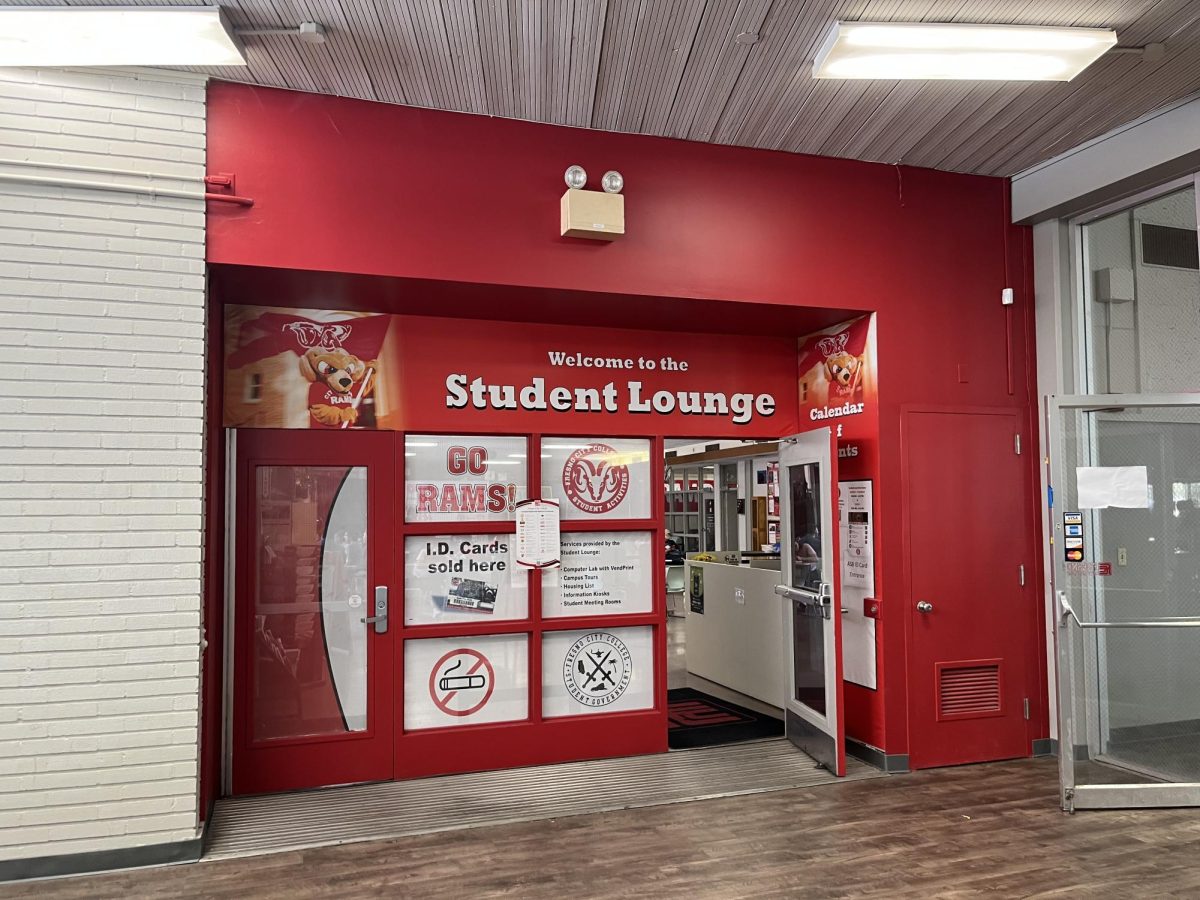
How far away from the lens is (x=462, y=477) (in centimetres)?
512

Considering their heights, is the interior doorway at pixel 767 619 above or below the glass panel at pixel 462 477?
below

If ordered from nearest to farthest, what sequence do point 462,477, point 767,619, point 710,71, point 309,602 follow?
point 710,71 → point 309,602 → point 462,477 → point 767,619

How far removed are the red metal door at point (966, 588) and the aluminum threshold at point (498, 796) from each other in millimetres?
615

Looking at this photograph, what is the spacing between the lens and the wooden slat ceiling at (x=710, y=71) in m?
3.62

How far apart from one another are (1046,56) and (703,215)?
5.89 ft


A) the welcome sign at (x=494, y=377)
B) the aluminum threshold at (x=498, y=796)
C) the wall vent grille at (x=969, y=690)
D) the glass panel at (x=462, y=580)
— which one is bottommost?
the aluminum threshold at (x=498, y=796)

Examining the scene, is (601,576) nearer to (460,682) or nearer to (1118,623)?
(460,682)

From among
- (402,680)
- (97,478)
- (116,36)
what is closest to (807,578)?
(402,680)

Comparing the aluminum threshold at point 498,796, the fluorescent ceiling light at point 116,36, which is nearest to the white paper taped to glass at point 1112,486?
the aluminum threshold at point 498,796

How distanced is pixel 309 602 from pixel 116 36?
9.41 feet

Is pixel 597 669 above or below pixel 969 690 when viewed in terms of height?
above

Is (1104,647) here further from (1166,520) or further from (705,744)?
(705,744)

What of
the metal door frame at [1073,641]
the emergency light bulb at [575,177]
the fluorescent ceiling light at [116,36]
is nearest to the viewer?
the fluorescent ceiling light at [116,36]

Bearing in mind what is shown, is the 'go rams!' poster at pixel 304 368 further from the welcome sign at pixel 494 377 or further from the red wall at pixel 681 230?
the red wall at pixel 681 230
